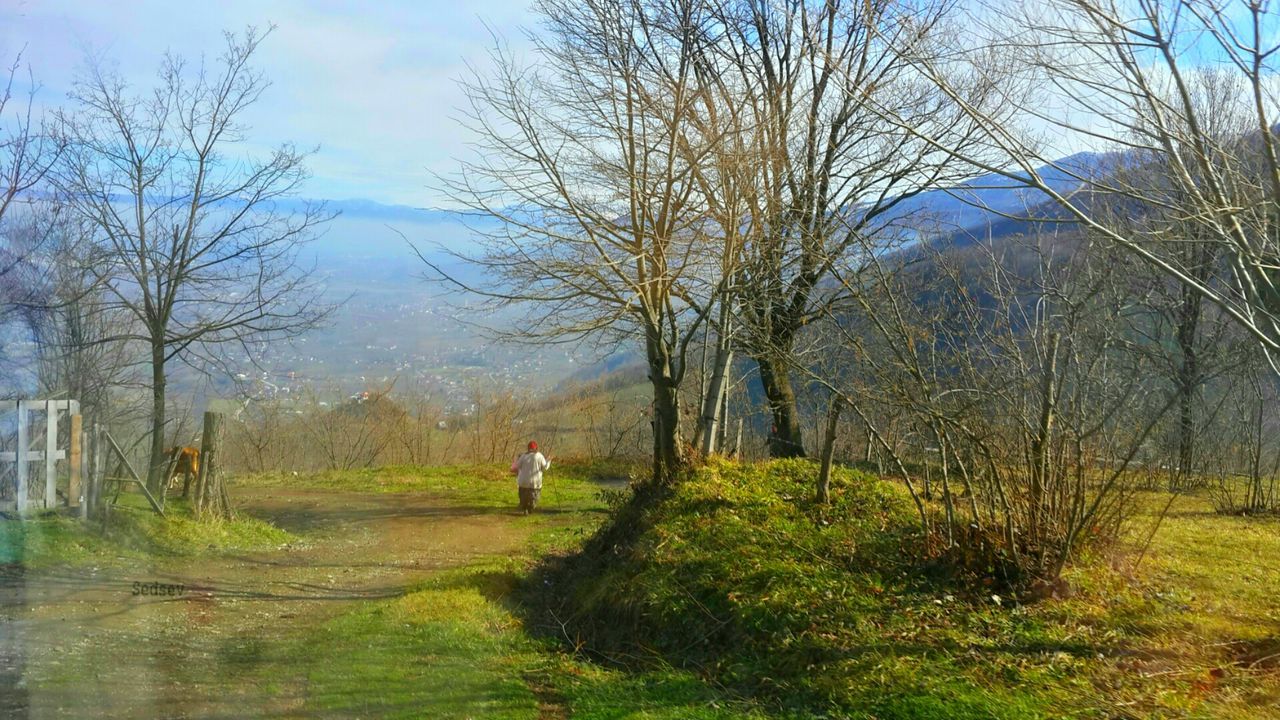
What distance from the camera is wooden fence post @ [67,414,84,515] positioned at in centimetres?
1124

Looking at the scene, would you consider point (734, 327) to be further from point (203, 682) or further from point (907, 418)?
point (203, 682)

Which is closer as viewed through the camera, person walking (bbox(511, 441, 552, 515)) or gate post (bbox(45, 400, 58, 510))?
gate post (bbox(45, 400, 58, 510))

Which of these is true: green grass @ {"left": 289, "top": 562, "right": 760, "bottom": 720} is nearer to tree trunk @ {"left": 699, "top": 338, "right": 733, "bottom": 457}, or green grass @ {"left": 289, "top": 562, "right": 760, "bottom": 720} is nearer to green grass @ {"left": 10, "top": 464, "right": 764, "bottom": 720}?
green grass @ {"left": 10, "top": 464, "right": 764, "bottom": 720}

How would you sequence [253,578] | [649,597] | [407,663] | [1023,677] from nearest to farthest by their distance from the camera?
1. [1023,677]
2. [407,663]
3. [649,597]
4. [253,578]

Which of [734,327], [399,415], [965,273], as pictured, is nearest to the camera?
[965,273]

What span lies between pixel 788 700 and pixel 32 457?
9281 mm

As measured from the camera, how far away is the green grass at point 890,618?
16.8ft

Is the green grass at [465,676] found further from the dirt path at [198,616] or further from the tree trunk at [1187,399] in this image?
the tree trunk at [1187,399]

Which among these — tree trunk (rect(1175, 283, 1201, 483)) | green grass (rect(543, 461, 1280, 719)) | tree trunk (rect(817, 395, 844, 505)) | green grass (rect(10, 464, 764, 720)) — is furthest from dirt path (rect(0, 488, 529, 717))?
tree trunk (rect(1175, 283, 1201, 483))

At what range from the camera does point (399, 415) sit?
2808 centimetres

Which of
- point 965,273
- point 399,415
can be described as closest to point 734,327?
point 965,273

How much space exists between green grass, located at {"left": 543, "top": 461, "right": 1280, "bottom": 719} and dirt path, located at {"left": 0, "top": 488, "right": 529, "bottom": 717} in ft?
8.36

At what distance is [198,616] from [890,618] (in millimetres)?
6001

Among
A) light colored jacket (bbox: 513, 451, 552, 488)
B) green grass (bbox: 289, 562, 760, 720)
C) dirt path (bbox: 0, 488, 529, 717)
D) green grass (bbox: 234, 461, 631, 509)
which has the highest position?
light colored jacket (bbox: 513, 451, 552, 488)
